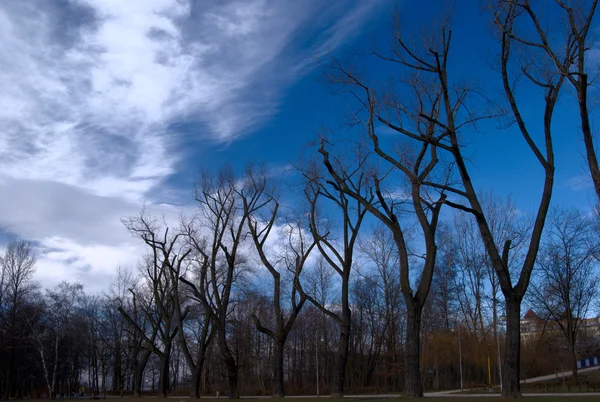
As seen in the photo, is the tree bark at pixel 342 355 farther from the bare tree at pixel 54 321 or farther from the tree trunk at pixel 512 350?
A: the bare tree at pixel 54 321

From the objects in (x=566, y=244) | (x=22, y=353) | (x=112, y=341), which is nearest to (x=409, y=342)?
(x=566, y=244)

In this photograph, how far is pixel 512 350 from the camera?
16891 mm

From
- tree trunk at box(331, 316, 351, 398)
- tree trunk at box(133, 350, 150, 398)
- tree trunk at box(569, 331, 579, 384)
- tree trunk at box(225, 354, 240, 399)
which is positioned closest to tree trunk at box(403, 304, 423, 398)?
tree trunk at box(331, 316, 351, 398)

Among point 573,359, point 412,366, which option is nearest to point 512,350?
point 412,366

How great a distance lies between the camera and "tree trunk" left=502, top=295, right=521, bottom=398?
54.3ft

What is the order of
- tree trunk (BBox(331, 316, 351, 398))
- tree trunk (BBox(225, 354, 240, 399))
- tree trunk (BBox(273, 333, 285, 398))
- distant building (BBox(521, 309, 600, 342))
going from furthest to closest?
distant building (BBox(521, 309, 600, 342)) < tree trunk (BBox(225, 354, 240, 399)) < tree trunk (BBox(273, 333, 285, 398)) < tree trunk (BBox(331, 316, 351, 398))

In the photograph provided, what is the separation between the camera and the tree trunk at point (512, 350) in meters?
16.5

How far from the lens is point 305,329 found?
231 feet

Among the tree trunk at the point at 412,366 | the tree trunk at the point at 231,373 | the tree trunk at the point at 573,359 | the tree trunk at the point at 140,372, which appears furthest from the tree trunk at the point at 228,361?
the tree trunk at the point at 573,359

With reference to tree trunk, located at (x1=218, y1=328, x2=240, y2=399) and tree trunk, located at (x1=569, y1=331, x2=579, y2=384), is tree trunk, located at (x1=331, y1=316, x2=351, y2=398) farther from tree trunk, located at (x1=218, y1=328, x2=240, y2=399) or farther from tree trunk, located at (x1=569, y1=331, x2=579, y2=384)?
tree trunk, located at (x1=569, y1=331, x2=579, y2=384)

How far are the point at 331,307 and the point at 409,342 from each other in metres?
42.0

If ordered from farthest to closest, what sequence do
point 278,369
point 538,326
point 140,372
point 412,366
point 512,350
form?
point 538,326, point 140,372, point 278,369, point 412,366, point 512,350

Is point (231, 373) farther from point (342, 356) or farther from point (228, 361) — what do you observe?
point (342, 356)

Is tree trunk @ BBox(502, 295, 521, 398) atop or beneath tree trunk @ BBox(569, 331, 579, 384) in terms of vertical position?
atop
